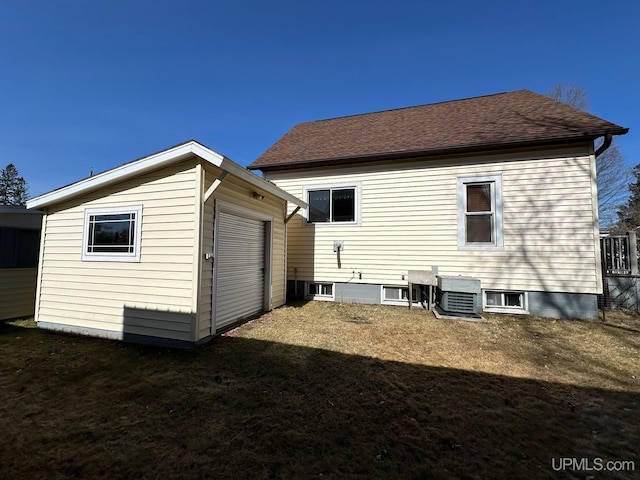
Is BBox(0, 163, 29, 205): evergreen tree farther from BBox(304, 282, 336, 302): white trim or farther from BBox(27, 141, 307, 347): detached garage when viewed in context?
BBox(304, 282, 336, 302): white trim

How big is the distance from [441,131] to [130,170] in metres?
8.28

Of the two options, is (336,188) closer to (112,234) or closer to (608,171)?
(112,234)

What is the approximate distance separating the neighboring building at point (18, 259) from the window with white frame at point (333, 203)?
712cm

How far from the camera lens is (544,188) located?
6.75 meters

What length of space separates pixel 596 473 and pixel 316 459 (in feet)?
6.88

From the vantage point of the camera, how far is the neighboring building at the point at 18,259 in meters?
6.21

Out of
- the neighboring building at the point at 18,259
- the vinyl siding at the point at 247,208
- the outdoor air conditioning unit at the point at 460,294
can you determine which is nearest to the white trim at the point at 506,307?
the outdoor air conditioning unit at the point at 460,294

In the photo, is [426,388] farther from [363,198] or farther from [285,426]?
[363,198]

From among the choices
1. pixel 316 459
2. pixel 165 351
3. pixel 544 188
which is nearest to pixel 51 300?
pixel 165 351

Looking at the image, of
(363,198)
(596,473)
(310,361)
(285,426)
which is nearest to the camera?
(596,473)

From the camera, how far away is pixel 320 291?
8.62 m

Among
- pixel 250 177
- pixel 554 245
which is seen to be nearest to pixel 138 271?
pixel 250 177

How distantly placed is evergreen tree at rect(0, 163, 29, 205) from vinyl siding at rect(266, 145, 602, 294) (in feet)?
170

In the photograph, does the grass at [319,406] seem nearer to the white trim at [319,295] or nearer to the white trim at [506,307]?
the white trim at [506,307]
